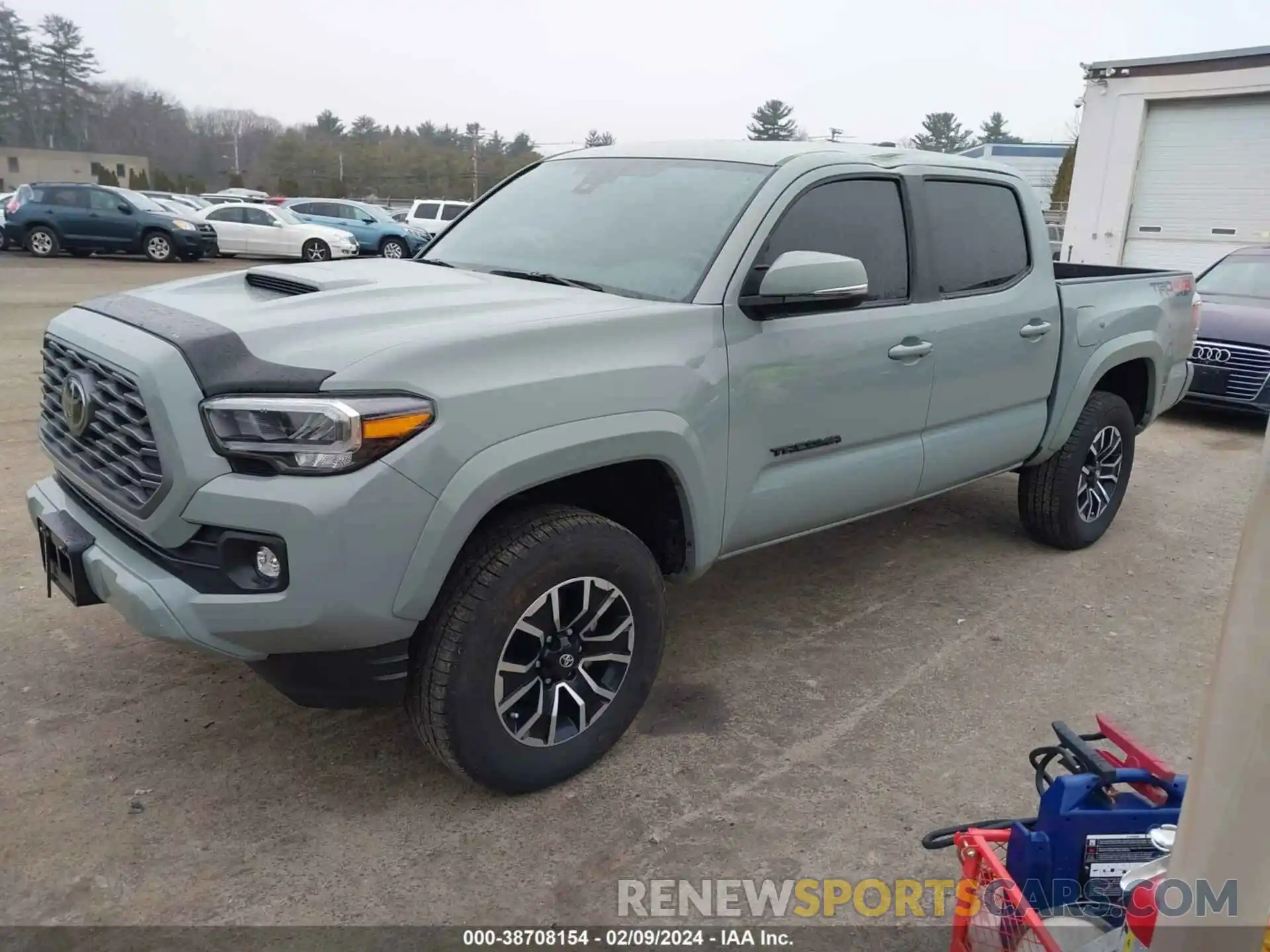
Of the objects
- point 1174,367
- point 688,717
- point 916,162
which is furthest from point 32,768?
point 1174,367

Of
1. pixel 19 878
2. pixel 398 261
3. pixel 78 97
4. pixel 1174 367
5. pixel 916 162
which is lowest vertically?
pixel 19 878

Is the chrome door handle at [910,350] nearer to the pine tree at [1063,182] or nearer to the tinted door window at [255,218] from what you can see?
the tinted door window at [255,218]

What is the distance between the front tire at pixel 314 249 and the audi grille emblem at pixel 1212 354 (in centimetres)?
1805

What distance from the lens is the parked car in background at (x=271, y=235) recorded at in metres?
21.9

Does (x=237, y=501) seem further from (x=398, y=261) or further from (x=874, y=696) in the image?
(x=874, y=696)

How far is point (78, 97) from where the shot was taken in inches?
3086

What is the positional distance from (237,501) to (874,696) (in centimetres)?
231

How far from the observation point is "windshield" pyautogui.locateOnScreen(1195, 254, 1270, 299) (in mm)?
9016

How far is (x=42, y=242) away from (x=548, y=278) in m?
21.5

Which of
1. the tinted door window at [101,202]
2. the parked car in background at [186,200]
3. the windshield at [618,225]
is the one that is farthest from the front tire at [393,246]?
the windshield at [618,225]

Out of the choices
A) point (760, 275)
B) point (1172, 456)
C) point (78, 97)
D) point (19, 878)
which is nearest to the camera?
point (19, 878)

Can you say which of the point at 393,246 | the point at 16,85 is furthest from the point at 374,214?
the point at 16,85

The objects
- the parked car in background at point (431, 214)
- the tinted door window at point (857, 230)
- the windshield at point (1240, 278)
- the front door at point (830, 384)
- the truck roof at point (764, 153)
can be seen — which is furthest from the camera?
the parked car in background at point (431, 214)

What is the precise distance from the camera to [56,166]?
7106 cm
